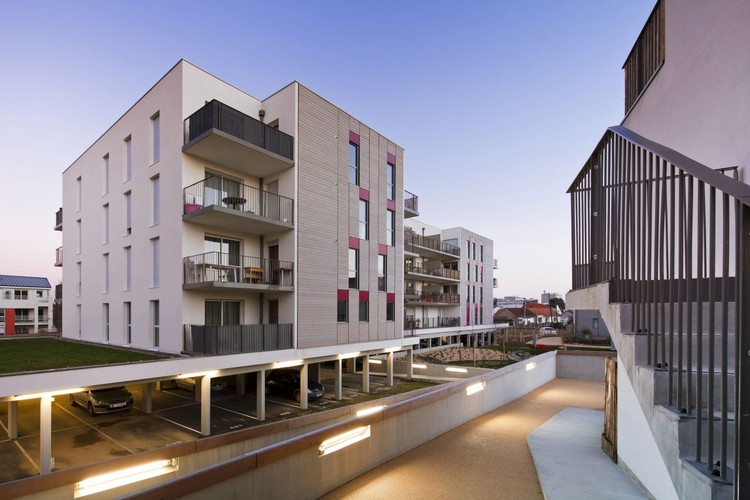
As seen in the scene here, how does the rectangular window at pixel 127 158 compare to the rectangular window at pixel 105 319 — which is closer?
the rectangular window at pixel 127 158

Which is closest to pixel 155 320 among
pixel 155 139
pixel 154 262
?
pixel 154 262

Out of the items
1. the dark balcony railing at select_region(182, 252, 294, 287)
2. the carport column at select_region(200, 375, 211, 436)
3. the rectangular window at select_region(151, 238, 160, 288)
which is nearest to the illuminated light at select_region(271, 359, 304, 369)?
the carport column at select_region(200, 375, 211, 436)

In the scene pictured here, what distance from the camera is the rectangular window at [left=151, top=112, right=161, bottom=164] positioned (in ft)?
53.4

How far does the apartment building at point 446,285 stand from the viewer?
1273 inches

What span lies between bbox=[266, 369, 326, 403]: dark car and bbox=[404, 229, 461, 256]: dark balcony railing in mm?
15159

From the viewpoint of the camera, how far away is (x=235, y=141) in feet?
46.0

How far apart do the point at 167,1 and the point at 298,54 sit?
26.8 ft

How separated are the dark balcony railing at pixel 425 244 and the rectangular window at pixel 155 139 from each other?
740 inches

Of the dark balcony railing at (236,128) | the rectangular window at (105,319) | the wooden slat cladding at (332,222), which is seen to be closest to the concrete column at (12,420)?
the rectangular window at (105,319)

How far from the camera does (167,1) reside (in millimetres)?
15672

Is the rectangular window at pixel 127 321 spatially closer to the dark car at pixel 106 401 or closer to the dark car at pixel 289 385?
the dark car at pixel 106 401

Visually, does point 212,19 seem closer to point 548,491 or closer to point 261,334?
point 261,334

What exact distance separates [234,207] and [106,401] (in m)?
9.16

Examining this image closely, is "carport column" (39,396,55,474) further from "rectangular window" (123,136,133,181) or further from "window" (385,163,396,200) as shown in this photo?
"window" (385,163,396,200)
